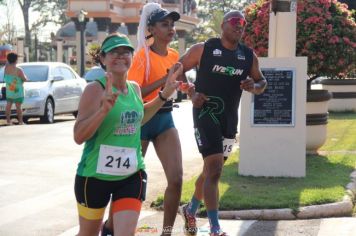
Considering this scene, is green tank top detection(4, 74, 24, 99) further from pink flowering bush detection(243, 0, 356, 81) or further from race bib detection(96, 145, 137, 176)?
race bib detection(96, 145, 137, 176)

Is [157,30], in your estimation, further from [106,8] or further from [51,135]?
[106,8]

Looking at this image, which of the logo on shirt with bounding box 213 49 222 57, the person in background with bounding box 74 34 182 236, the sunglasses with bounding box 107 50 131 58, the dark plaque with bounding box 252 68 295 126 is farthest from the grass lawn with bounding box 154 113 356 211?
the sunglasses with bounding box 107 50 131 58

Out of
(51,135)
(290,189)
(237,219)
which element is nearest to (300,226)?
(237,219)

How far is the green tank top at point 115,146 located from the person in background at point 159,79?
1.34m

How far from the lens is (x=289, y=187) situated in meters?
8.62

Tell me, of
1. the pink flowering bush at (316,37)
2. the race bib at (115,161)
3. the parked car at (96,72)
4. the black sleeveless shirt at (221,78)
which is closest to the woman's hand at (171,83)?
the parked car at (96,72)

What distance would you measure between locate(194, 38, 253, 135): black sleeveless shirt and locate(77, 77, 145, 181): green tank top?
1.82 metres

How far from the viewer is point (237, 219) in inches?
295

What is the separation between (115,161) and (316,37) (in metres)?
7.26

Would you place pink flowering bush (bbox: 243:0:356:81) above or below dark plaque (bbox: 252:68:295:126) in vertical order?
above

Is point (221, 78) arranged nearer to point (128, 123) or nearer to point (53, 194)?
point (128, 123)

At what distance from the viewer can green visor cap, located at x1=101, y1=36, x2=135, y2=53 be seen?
454 centimetres

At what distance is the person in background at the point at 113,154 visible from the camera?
14.5 feet

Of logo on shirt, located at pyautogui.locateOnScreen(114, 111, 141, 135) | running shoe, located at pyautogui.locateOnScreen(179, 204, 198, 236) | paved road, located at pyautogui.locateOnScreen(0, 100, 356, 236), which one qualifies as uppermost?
logo on shirt, located at pyautogui.locateOnScreen(114, 111, 141, 135)
